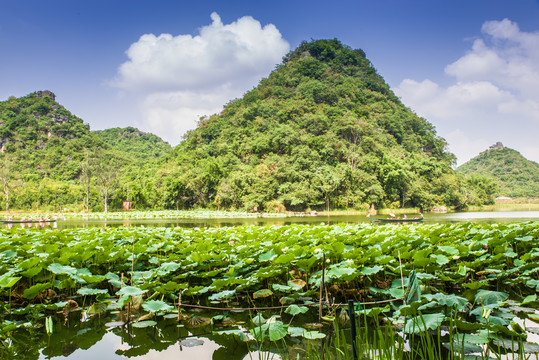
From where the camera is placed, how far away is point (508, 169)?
62438 millimetres

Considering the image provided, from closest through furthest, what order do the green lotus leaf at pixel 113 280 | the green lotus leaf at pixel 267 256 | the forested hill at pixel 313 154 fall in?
the green lotus leaf at pixel 113 280 → the green lotus leaf at pixel 267 256 → the forested hill at pixel 313 154

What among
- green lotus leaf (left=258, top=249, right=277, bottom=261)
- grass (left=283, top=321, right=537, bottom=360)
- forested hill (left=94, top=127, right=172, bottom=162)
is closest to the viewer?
grass (left=283, top=321, right=537, bottom=360)

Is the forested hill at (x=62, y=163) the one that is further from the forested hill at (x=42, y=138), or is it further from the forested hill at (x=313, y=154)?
the forested hill at (x=313, y=154)

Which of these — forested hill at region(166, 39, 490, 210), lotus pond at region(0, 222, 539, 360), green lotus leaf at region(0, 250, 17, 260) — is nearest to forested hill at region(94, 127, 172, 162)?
forested hill at region(166, 39, 490, 210)

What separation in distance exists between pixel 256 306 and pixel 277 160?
30671 millimetres

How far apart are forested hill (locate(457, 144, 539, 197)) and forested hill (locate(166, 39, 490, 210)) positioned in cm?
1724

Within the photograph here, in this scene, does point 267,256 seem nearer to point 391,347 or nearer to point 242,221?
point 391,347

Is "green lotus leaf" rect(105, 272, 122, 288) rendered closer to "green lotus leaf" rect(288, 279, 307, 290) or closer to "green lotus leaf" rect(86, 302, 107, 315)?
"green lotus leaf" rect(86, 302, 107, 315)

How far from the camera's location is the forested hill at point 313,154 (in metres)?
30.7

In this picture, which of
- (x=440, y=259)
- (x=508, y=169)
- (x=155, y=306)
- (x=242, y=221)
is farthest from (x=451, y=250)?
(x=508, y=169)

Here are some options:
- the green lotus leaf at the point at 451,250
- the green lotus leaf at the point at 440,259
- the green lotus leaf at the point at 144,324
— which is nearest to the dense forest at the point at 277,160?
the green lotus leaf at the point at 451,250

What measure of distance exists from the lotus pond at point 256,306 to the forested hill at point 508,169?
196ft

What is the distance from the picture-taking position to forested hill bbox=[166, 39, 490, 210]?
1208 inches

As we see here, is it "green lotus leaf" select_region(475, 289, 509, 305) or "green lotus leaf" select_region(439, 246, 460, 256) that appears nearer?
"green lotus leaf" select_region(475, 289, 509, 305)
